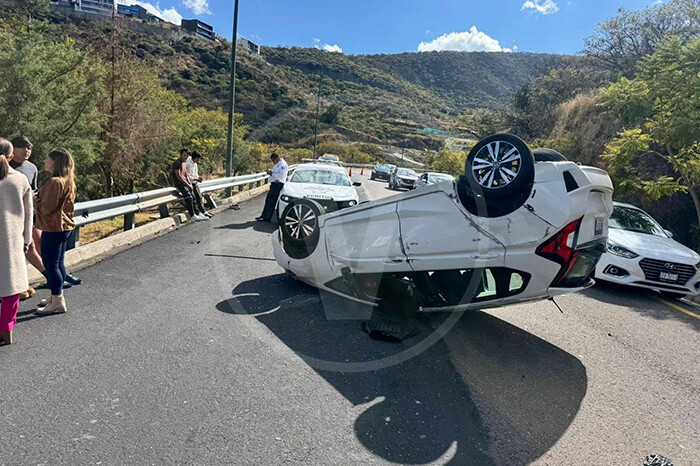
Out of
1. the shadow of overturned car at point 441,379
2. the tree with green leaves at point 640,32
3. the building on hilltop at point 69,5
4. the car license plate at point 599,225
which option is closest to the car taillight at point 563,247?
the car license plate at point 599,225

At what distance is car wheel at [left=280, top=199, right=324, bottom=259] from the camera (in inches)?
226

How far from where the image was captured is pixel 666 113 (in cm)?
1159

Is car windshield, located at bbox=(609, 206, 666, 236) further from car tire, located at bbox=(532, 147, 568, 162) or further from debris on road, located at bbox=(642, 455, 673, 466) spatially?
debris on road, located at bbox=(642, 455, 673, 466)

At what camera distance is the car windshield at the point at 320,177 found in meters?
11.7

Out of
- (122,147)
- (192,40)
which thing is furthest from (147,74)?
(192,40)

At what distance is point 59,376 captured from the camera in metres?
3.33

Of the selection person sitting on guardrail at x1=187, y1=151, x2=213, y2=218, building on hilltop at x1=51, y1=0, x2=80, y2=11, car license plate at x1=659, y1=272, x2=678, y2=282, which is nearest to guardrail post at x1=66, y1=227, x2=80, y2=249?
person sitting on guardrail at x1=187, y1=151, x2=213, y2=218

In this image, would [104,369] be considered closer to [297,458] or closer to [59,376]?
[59,376]

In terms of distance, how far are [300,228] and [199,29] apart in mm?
116530

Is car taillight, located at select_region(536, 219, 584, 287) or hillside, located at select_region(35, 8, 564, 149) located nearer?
car taillight, located at select_region(536, 219, 584, 287)

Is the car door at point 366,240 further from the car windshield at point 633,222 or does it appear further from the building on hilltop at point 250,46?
the building on hilltop at point 250,46

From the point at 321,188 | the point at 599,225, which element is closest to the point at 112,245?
the point at 321,188

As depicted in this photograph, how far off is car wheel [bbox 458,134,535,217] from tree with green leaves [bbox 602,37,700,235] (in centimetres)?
843

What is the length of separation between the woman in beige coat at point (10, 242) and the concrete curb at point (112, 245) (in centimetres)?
178
